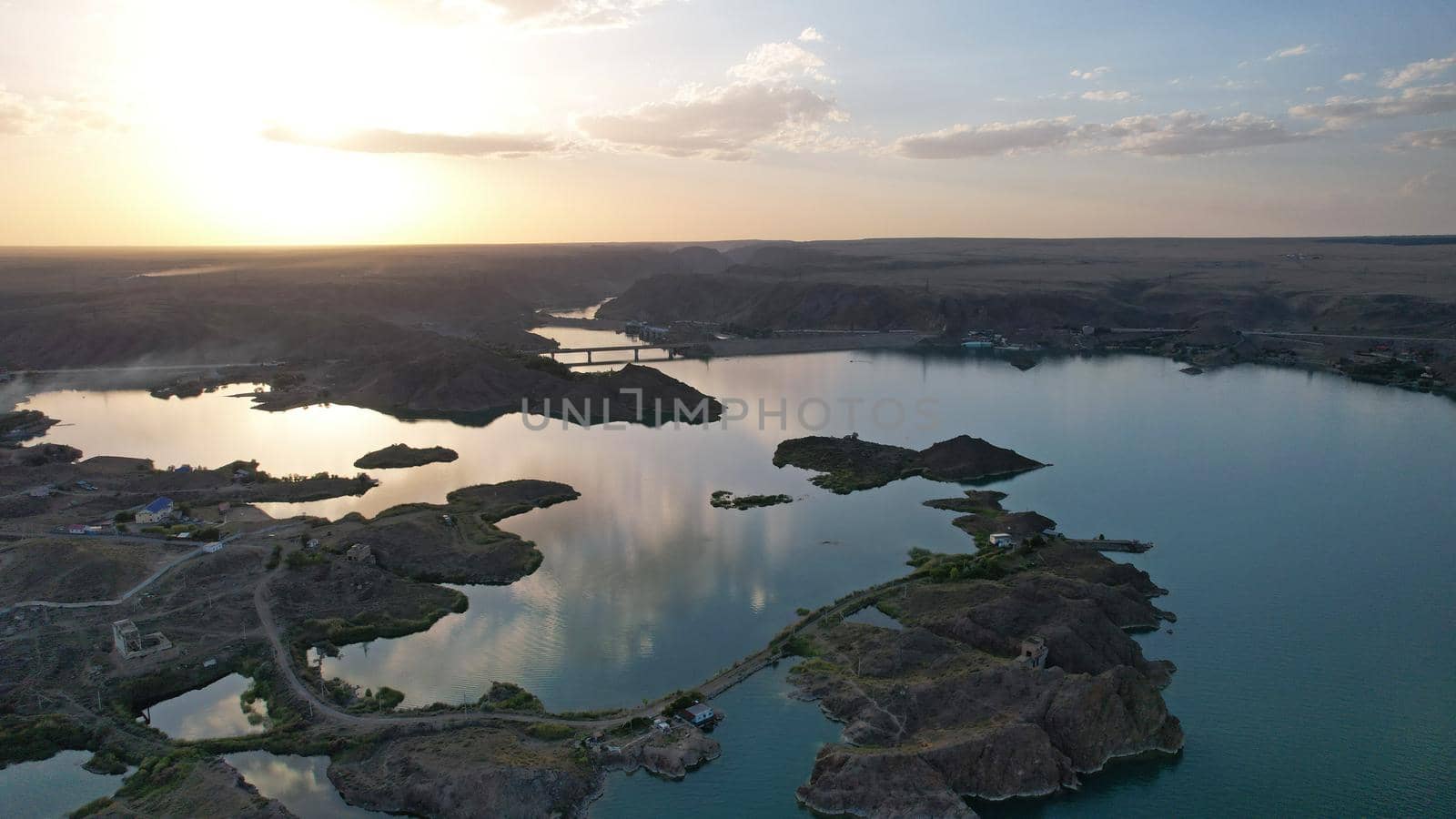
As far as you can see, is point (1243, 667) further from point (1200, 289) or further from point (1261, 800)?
point (1200, 289)

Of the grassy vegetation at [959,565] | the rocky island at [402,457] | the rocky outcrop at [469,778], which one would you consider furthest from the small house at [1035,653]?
the rocky island at [402,457]

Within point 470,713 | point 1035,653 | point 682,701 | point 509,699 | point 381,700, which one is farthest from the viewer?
point 1035,653

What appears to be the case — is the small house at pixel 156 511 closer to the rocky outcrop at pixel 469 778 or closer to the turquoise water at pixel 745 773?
the rocky outcrop at pixel 469 778

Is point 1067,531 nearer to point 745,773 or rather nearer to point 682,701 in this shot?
point 682,701

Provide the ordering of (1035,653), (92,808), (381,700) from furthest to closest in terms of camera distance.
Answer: (1035,653), (381,700), (92,808)

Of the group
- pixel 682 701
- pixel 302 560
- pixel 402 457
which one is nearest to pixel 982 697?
pixel 682 701

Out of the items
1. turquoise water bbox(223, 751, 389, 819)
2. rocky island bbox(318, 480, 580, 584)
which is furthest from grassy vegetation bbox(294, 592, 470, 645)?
turquoise water bbox(223, 751, 389, 819)

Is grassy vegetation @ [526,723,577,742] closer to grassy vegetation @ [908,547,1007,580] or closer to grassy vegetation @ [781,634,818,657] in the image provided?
grassy vegetation @ [781,634,818,657]
